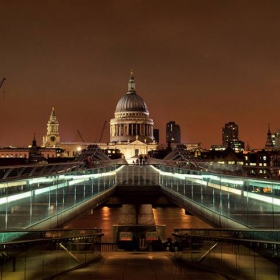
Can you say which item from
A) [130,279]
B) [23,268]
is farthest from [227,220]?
[23,268]

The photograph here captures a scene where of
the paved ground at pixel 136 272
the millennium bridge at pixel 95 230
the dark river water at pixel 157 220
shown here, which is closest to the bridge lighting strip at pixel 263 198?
the millennium bridge at pixel 95 230

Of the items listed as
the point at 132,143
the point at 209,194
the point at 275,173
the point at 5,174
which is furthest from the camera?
the point at 132,143

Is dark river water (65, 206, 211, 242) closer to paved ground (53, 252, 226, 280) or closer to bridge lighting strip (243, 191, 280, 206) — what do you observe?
paved ground (53, 252, 226, 280)

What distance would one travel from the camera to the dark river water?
47606 millimetres

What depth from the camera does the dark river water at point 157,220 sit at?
47.6 meters

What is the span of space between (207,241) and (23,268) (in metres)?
4.99

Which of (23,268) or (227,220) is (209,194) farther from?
(23,268)

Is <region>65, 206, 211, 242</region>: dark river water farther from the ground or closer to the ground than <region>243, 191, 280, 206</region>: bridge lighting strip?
closer to the ground

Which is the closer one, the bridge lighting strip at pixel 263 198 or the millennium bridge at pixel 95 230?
the millennium bridge at pixel 95 230

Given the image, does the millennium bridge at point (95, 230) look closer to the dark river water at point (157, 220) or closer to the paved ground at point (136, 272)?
the paved ground at point (136, 272)

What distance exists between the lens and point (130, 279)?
11562 mm

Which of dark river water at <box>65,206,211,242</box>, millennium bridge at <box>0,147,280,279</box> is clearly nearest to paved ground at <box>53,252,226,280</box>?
millennium bridge at <box>0,147,280,279</box>

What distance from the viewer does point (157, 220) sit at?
181ft

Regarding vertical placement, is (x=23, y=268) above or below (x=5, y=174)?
below
